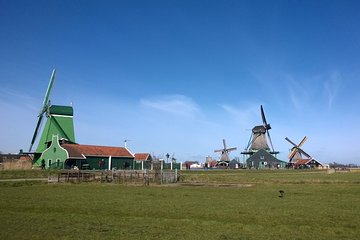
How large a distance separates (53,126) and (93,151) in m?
10.5

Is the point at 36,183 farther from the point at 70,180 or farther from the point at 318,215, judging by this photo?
the point at 318,215

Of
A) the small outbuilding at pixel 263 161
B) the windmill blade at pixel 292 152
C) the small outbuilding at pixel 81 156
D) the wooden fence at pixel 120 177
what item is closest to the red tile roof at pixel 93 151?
the small outbuilding at pixel 81 156

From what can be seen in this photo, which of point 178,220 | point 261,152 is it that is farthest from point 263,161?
point 178,220

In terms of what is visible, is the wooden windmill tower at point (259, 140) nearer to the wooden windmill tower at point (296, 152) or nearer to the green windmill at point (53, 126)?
the wooden windmill tower at point (296, 152)

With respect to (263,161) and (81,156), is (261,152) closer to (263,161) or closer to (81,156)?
(263,161)

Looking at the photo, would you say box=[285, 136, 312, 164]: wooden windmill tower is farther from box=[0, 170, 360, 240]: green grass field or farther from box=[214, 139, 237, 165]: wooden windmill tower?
box=[0, 170, 360, 240]: green grass field

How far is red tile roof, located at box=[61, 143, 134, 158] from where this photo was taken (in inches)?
2992

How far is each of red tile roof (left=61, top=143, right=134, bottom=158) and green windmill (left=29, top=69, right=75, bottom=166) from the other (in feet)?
14.9

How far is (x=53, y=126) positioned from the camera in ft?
270

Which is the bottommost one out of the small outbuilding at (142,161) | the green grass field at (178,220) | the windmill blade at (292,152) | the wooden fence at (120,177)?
the green grass field at (178,220)

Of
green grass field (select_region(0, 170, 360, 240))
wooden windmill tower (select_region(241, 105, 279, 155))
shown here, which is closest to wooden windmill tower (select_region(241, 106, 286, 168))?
wooden windmill tower (select_region(241, 105, 279, 155))

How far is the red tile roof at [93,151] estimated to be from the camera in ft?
249

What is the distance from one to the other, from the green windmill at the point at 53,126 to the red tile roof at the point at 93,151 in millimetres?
4528

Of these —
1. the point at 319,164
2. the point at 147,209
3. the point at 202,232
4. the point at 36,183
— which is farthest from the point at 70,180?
the point at 319,164
